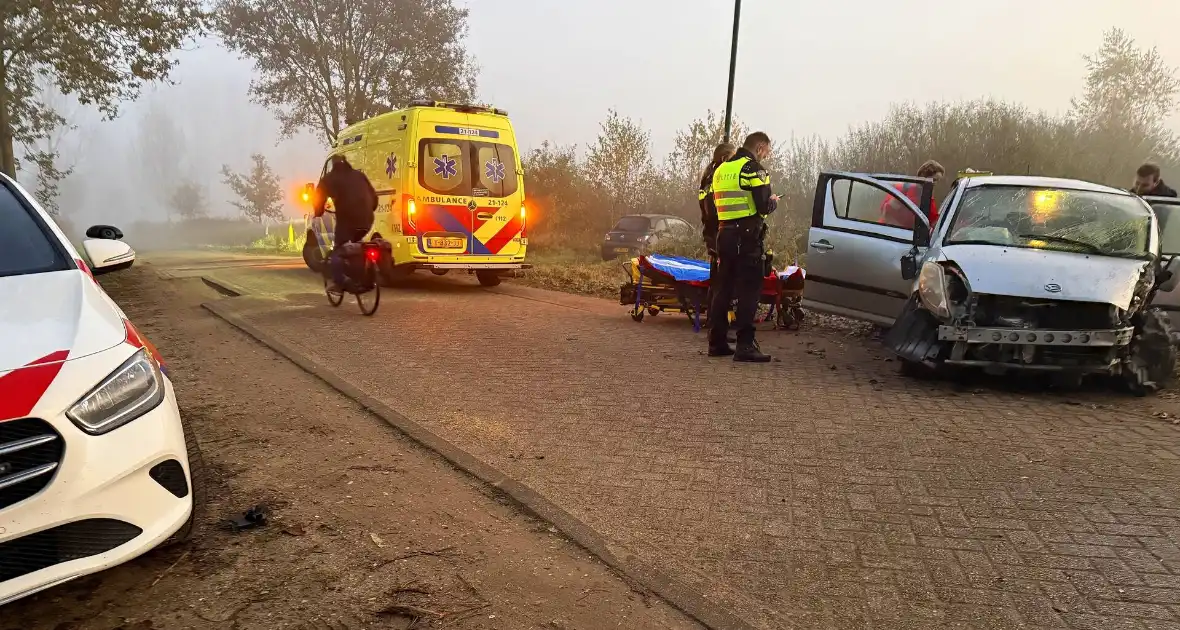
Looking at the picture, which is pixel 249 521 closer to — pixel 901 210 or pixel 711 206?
pixel 711 206

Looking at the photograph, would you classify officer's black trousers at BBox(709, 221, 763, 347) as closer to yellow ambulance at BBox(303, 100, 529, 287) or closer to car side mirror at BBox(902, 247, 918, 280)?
car side mirror at BBox(902, 247, 918, 280)

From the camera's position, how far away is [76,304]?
9.20ft

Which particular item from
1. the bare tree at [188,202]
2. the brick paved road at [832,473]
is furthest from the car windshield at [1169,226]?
the bare tree at [188,202]

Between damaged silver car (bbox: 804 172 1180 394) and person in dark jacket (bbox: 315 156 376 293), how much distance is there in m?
5.42

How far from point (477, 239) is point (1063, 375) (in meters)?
8.03

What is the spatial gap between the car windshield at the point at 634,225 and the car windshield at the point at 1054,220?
36.2 feet

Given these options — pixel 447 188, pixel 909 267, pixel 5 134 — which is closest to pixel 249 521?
pixel 909 267

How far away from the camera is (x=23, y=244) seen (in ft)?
10.8

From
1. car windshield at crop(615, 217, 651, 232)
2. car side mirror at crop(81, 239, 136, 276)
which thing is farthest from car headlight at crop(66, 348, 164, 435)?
car windshield at crop(615, 217, 651, 232)

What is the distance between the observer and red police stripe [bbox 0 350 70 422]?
216 centimetres

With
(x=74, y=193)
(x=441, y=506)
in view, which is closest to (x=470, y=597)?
(x=441, y=506)

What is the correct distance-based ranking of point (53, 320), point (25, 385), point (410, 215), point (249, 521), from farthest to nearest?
point (410, 215)
point (249, 521)
point (53, 320)
point (25, 385)

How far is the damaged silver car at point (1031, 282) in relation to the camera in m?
5.13

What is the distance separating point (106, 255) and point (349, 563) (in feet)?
8.03
